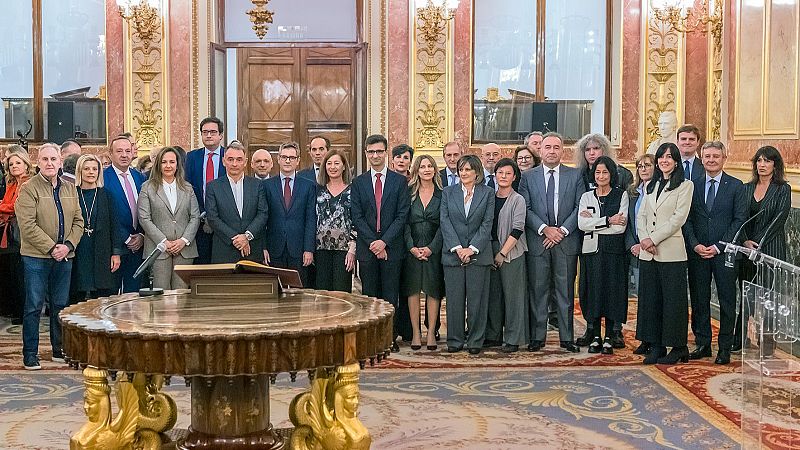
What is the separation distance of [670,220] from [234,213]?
3.23 meters

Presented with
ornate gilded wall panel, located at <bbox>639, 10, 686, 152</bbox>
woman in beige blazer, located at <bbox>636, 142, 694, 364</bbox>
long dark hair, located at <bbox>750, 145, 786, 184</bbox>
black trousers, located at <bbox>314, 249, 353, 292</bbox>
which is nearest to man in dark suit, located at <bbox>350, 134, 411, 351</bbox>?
black trousers, located at <bbox>314, 249, 353, 292</bbox>

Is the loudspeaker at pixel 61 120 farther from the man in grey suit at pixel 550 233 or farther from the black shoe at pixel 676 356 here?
the black shoe at pixel 676 356

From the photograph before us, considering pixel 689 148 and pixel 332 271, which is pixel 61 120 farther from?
pixel 689 148

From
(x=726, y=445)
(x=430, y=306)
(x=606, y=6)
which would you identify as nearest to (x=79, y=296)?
(x=430, y=306)

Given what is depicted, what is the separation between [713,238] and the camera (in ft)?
27.5

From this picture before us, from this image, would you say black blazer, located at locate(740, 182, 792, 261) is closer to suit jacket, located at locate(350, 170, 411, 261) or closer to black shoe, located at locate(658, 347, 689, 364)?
black shoe, located at locate(658, 347, 689, 364)

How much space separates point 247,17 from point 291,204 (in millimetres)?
6069

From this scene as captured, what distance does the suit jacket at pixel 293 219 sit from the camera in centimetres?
859

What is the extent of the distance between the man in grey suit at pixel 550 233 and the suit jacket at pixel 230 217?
2107mm

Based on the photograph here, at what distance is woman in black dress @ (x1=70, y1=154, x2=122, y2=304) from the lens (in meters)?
8.38

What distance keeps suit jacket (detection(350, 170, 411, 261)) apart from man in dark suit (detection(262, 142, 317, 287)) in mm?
343

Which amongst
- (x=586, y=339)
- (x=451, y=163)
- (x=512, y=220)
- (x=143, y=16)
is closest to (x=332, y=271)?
(x=512, y=220)

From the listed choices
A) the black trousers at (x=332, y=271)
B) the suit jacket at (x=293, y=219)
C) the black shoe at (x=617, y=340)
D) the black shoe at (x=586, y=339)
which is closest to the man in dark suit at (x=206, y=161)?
the suit jacket at (x=293, y=219)

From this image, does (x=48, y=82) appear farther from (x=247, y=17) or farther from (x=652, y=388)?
(x=652, y=388)
